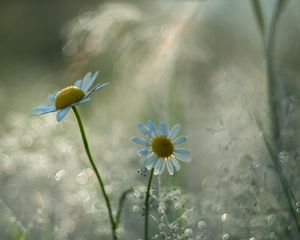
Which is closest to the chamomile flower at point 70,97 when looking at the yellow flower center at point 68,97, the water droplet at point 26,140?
the yellow flower center at point 68,97

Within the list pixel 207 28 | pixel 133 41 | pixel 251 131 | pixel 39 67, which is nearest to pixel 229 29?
pixel 207 28

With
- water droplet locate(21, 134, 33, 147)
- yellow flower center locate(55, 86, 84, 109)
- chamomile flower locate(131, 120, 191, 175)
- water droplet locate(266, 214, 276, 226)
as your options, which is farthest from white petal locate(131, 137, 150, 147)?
water droplet locate(21, 134, 33, 147)

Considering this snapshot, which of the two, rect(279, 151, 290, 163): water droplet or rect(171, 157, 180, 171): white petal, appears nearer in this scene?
rect(171, 157, 180, 171): white petal

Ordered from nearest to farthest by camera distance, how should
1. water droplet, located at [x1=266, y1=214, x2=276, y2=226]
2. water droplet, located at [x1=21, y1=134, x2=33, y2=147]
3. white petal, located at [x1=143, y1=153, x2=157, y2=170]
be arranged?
white petal, located at [x1=143, y1=153, x2=157, y2=170], water droplet, located at [x1=266, y1=214, x2=276, y2=226], water droplet, located at [x1=21, y1=134, x2=33, y2=147]

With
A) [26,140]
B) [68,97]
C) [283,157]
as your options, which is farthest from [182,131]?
[68,97]

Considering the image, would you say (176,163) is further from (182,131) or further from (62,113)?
(182,131)

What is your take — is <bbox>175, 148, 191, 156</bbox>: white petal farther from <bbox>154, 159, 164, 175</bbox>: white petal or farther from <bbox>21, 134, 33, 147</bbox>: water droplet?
<bbox>21, 134, 33, 147</bbox>: water droplet

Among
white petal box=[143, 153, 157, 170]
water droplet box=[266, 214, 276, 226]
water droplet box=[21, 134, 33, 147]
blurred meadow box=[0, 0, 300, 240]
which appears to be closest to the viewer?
white petal box=[143, 153, 157, 170]

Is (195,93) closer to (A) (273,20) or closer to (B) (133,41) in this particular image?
(B) (133,41)
